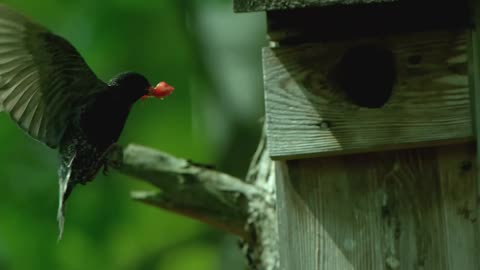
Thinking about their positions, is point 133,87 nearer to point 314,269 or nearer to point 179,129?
point 314,269

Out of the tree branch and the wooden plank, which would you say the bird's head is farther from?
the tree branch

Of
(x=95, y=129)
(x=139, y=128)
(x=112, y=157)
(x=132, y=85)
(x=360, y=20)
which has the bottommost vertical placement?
(x=139, y=128)

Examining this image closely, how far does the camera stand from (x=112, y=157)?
13.7 ft

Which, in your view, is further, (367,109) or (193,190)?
(193,190)

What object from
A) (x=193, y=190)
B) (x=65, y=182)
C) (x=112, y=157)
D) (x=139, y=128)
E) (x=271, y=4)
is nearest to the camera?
(x=271, y=4)

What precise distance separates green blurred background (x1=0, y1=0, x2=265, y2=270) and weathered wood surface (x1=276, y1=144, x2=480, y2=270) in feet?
12.9

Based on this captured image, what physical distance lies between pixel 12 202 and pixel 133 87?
4.73 metres

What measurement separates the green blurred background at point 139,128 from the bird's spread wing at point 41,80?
400 cm

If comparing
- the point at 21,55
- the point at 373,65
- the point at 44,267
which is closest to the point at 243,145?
the point at 44,267

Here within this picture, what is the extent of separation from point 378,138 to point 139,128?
4.76m

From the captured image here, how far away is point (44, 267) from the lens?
804 centimetres

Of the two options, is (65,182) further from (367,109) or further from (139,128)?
(139,128)

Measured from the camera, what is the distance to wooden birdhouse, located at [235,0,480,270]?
3.82 meters

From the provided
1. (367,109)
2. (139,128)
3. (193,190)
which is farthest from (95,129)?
(139,128)
